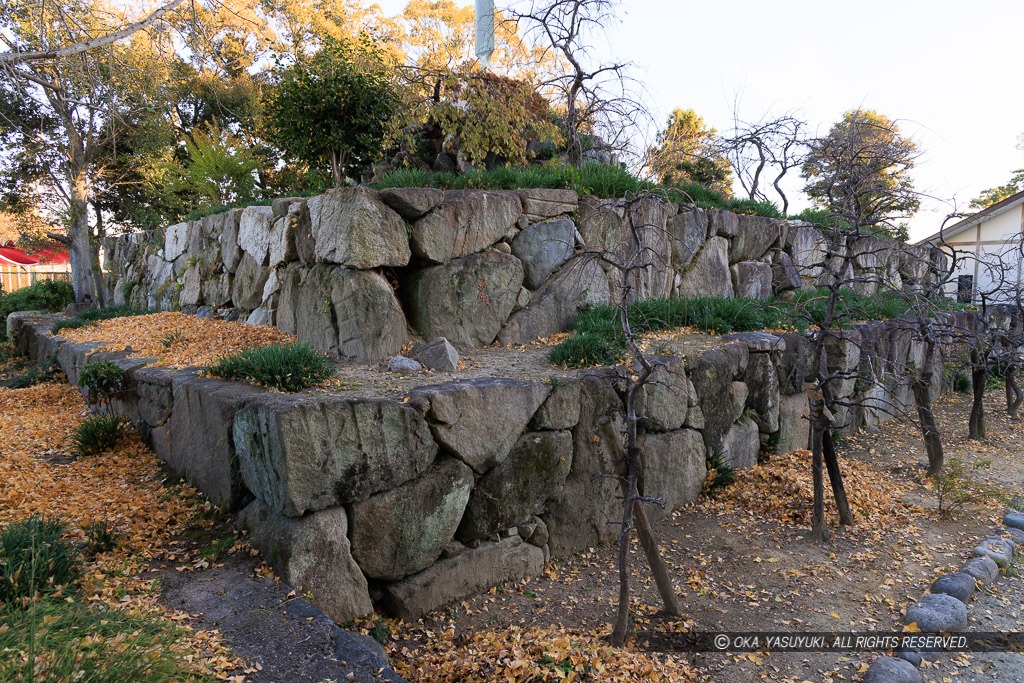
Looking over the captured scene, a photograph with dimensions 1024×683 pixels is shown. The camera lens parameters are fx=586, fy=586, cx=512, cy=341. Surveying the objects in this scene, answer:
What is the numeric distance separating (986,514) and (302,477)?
5.65 meters

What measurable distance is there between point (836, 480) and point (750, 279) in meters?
3.91

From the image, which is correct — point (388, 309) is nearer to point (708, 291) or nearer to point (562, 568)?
point (562, 568)

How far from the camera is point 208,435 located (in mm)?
3736

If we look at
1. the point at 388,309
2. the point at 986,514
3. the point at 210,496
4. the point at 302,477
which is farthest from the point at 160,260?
the point at 986,514

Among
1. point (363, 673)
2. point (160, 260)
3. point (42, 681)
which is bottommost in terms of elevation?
point (363, 673)

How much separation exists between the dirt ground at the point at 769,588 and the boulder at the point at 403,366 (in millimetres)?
1673

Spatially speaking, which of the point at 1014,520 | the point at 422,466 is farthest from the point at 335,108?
the point at 1014,520

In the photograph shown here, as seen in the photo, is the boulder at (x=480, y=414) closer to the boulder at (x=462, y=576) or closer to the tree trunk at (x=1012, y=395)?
the boulder at (x=462, y=576)

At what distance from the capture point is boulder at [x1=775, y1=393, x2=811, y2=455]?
6023 mm

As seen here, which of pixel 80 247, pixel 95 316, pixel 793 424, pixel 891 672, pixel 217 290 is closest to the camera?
pixel 891 672

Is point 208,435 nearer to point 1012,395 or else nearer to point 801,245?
point 801,245

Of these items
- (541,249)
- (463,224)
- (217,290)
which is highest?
(463,224)

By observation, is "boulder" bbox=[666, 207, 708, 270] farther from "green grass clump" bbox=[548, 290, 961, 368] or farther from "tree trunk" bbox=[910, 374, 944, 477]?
"tree trunk" bbox=[910, 374, 944, 477]

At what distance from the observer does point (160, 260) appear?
368 inches
